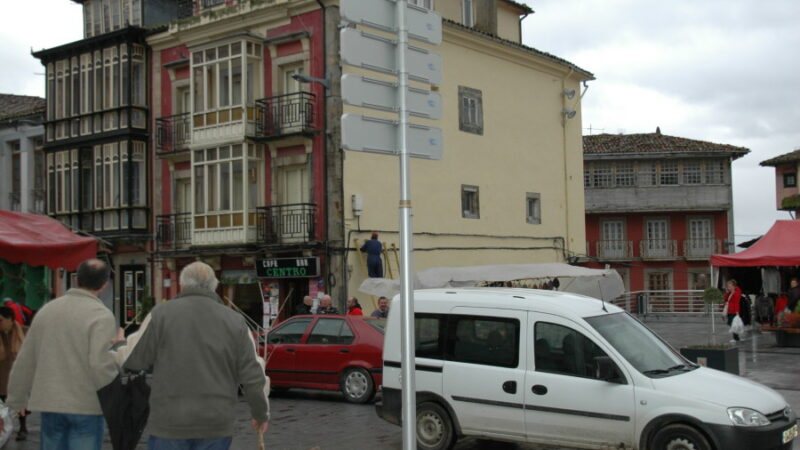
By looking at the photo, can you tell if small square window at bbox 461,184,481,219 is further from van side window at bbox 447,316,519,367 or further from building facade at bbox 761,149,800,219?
building facade at bbox 761,149,800,219

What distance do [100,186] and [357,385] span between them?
1841 cm

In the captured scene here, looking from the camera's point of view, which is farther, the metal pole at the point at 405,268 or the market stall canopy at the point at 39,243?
the market stall canopy at the point at 39,243

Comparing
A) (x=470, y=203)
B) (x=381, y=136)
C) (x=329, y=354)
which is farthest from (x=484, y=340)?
(x=470, y=203)

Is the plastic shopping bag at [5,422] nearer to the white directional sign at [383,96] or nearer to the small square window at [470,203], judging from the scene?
the white directional sign at [383,96]

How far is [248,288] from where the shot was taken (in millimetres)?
26562

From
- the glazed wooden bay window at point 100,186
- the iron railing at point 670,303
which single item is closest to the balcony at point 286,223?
the glazed wooden bay window at point 100,186

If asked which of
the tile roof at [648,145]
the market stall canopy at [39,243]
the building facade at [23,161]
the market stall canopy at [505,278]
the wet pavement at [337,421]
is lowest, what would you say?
the wet pavement at [337,421]

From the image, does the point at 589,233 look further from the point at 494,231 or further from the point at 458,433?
the point at 458,433

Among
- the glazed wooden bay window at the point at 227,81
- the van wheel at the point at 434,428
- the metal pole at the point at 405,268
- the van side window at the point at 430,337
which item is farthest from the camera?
the glazed wooden bay window at the point at 227,81

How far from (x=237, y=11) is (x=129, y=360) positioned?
2279 centimetres

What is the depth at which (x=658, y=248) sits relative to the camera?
5319 cm

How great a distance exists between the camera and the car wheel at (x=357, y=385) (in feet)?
46.2

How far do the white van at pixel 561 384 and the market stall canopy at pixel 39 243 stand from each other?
4584 millimetres

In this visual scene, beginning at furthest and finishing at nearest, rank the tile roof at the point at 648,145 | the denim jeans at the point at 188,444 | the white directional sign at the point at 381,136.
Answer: the tile roof at the point at 648,145 → the white directional sign at the point at 381,136 → the denim jeans at the point at 188,444
